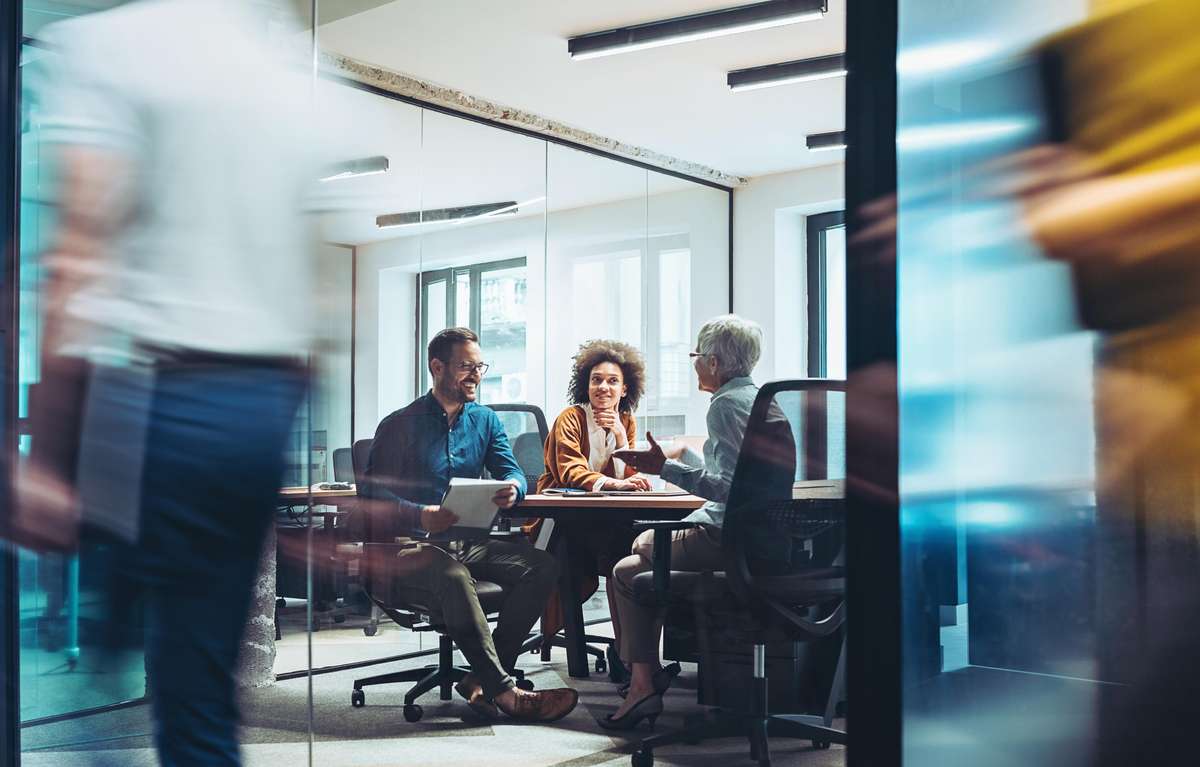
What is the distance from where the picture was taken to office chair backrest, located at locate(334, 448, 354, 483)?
4.49 m

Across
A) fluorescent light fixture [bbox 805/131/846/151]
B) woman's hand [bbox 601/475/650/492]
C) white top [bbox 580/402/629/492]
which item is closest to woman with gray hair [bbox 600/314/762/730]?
woman's hand [bbox 601/475/650/492]

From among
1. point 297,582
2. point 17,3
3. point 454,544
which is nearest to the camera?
point 17,3

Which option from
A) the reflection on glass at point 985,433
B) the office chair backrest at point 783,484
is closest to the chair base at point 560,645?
the office chair backrest at point 783,484

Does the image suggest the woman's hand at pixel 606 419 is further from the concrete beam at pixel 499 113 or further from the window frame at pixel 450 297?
the concrete beam at pixel 499 113

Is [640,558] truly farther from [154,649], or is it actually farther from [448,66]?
[448,66]

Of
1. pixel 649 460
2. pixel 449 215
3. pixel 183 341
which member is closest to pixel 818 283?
pixel 449 215

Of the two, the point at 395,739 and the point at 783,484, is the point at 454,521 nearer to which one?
the point at 395,739

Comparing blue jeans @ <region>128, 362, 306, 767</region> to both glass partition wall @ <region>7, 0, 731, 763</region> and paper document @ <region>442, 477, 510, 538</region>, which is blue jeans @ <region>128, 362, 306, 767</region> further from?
paper document @ <region>442, 477, 510, 538</region>

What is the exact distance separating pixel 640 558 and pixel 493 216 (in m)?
3.01

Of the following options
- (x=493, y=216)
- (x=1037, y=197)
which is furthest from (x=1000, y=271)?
(x=493, y=216)

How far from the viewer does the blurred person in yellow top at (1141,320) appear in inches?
46.7

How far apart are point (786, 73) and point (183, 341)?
15.8 feet

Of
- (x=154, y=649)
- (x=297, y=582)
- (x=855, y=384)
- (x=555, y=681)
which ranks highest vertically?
(x=855, y=384)

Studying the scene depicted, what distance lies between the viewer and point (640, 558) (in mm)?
3572
